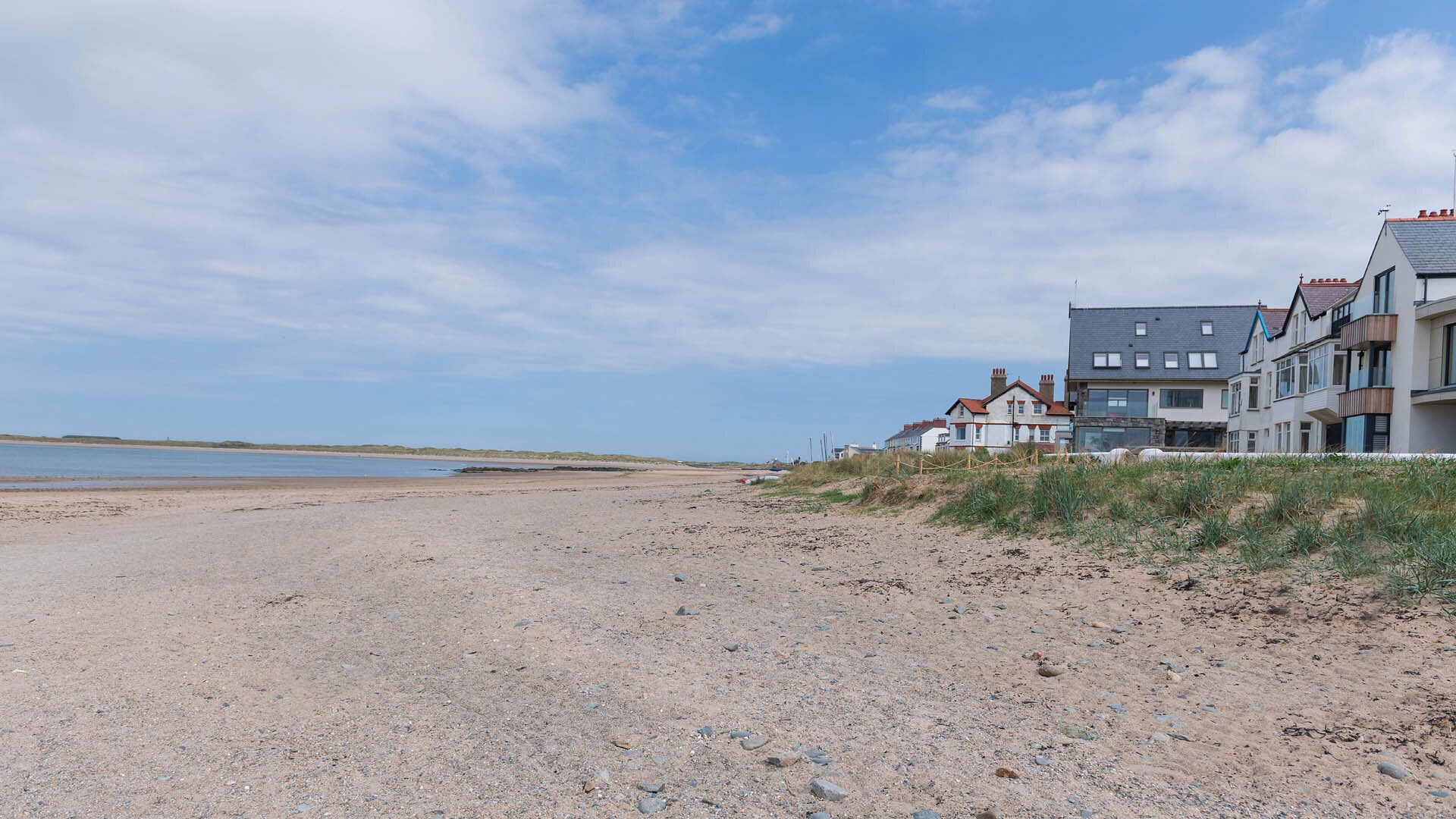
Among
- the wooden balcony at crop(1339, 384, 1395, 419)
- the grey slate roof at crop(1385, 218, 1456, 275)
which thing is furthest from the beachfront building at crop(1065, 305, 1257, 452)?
the grey slate roof at crop(1385, 218, 1456, 275)

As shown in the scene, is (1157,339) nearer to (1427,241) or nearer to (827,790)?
(1427,241)

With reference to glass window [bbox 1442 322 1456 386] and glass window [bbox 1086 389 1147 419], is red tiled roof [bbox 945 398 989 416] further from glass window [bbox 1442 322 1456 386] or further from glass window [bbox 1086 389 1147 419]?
glass window [bbox 1442 322 1456 386]

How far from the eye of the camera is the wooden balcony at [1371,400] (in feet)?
84.6

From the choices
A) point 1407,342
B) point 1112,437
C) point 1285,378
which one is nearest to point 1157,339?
point 1112,437

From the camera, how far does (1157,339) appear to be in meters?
52.3

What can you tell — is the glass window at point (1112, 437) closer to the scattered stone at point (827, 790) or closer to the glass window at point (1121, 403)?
the glass window at point (1121, 403)

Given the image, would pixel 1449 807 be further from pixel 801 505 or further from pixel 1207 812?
pixel 801 505

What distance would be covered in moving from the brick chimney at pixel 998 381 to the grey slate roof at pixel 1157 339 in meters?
6.27

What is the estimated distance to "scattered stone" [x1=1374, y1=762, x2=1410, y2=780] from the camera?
160 inches

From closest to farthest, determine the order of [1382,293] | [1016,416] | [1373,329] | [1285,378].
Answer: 1. [1373,329]
2. [1382,293]
3. [1285,378]
4. [1016,416]

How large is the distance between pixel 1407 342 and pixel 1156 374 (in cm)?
2655

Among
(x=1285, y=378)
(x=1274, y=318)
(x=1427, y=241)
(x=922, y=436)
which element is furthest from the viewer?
(x=922, y=436)

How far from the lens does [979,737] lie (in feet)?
15.8

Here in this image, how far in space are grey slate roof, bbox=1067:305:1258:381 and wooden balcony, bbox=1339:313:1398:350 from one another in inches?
971
